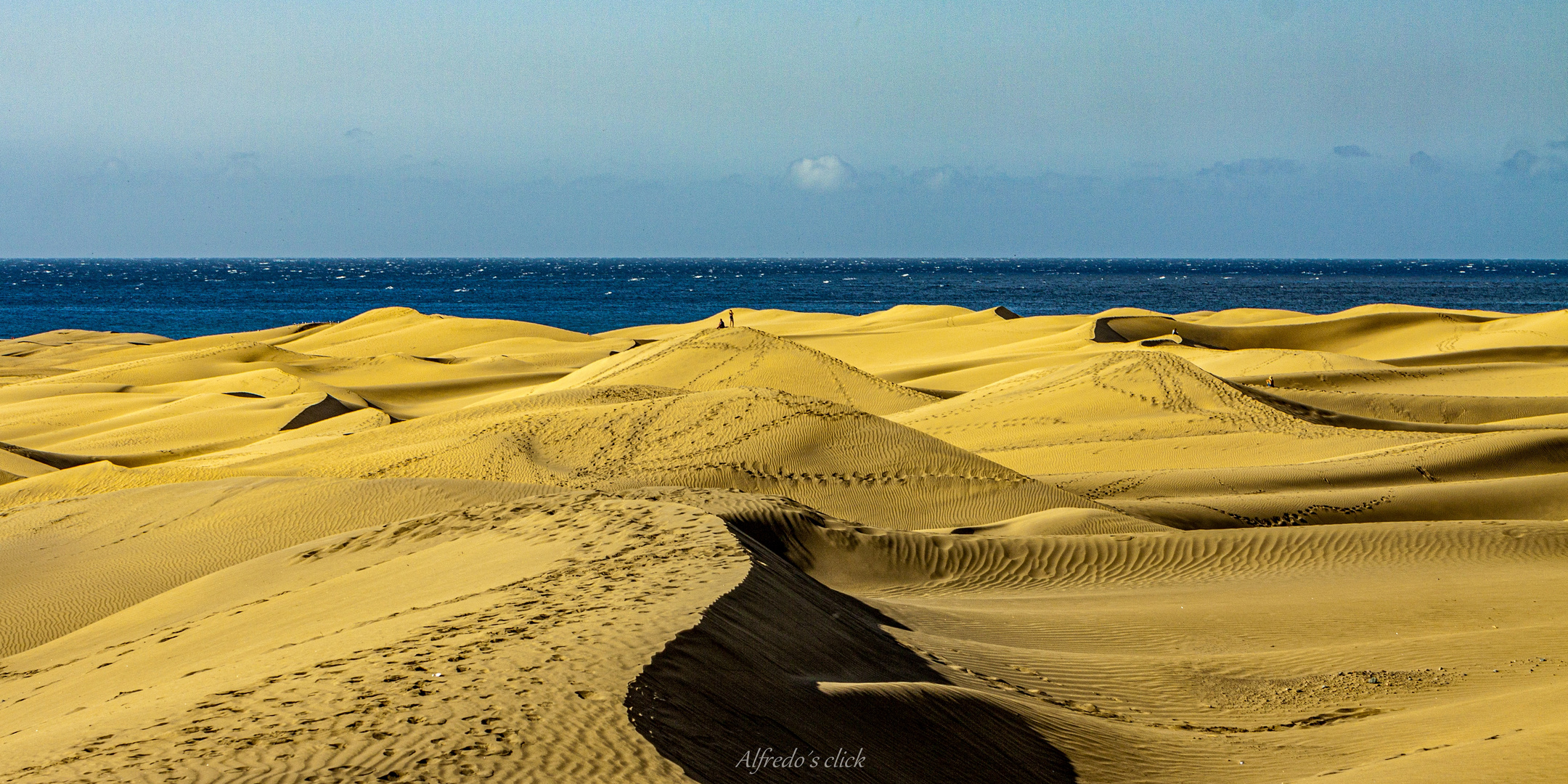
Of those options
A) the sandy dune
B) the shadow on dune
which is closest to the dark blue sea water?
the sandy dune

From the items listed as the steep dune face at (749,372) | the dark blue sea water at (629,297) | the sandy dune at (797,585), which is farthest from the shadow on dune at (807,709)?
the dark blue sea water at (629,297)

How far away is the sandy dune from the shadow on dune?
21 mm

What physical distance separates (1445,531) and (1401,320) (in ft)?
90.3

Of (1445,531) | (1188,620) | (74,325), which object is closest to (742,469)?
(1188,620)

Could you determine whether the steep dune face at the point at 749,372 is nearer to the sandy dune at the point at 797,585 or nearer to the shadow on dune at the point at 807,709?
the sandy dune at the point at 797,585

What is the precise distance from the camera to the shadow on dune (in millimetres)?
4254

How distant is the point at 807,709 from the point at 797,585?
215cm

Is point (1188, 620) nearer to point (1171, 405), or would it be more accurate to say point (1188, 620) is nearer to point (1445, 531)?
point (1445, 531)

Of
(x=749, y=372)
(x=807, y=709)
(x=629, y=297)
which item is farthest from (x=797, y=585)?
(x=629, y=297)

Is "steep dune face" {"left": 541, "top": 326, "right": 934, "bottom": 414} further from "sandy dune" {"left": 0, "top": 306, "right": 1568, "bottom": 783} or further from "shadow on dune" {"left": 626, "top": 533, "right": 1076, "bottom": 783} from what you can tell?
"shadow on dune" {"left": 626, "top": 533, "right": 1076, "bottom": 783}

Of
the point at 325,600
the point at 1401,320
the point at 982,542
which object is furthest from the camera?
the point at 1401,320

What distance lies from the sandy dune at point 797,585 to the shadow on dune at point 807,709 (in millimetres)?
21

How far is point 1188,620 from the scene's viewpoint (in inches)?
342

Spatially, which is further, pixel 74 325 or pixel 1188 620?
pixel 74 325
